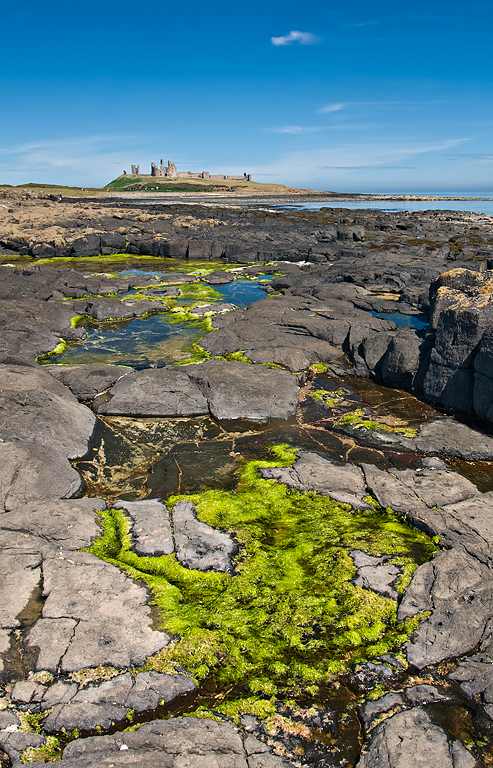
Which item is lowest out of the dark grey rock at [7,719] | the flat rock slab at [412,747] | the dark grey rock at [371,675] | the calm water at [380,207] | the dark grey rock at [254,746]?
the dark grey rock at [371,675]

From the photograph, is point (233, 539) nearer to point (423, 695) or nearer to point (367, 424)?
point (423, 695)

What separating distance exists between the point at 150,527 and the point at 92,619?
201 cm

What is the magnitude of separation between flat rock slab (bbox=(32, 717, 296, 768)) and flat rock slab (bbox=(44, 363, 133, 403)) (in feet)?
29.1

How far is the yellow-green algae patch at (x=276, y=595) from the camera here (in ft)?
16.3

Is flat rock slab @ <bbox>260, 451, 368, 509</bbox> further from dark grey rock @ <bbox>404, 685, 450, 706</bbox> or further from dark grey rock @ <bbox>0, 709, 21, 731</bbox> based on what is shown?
dark grey rock @ <bbox>0, 709, 21, 731</bbox>

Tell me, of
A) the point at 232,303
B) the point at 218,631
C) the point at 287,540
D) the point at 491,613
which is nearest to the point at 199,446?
the point at 287,540

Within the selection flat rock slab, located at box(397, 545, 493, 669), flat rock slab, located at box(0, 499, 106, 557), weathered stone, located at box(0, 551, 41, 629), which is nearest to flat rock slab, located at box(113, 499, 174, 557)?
flat rock slab, located at box(0, 499, 106, 557)

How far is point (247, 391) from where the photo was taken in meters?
11.6

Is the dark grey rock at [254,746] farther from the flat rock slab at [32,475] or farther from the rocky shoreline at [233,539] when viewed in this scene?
the flat rock slab at [32,475]

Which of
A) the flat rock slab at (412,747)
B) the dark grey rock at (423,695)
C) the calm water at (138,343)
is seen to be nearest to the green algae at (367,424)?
the dark grey rock at (423,695)

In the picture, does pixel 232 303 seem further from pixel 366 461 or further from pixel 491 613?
pixel 491 613

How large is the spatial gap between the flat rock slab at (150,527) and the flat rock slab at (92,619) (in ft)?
2.59

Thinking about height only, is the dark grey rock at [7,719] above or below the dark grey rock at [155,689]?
above

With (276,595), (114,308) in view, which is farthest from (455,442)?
(114,308)
